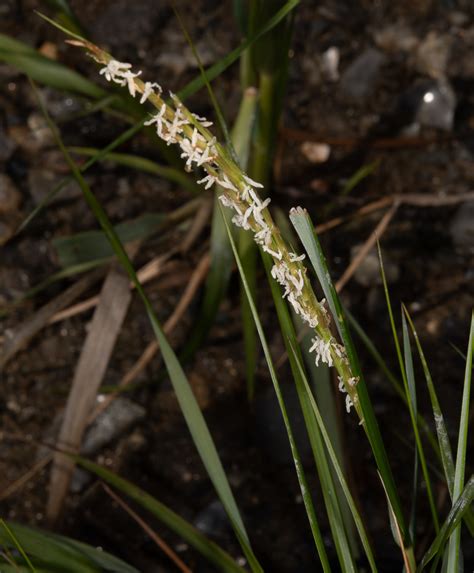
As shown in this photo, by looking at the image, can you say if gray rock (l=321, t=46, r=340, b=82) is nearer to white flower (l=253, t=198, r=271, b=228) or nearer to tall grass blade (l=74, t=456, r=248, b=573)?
tall grass blade (l=74, t=456, r=248, b=573)

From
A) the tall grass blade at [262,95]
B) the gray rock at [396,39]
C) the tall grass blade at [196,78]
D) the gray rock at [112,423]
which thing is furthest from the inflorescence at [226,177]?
the gray rock at [396,39]

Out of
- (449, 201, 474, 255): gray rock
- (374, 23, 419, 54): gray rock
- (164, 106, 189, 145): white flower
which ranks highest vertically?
(374, 23, 419, 54): gray rock

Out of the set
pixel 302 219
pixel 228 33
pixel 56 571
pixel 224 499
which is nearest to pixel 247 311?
pixel 224 499

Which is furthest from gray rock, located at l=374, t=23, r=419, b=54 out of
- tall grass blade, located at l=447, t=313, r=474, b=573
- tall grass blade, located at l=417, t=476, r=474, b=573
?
tall grass blade, located at l=417, t=476, r=474, b=573

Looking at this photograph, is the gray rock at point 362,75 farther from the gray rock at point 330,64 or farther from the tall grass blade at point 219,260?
the tall grass blade at point 219,260

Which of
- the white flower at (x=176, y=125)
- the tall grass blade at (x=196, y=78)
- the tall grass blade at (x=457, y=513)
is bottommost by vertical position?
the tall grass blade at (x=457, y=513)

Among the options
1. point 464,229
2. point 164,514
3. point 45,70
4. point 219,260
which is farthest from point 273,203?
point 164,514

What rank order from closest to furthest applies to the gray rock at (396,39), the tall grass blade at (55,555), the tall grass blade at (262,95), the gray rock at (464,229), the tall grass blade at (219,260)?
Result: the tall grass blade at (55,555)
the tall grass blade at (262,95)
the tall grass blade at (219,260)
the gray rock at (464,229)
the gray rock at (396,39)
